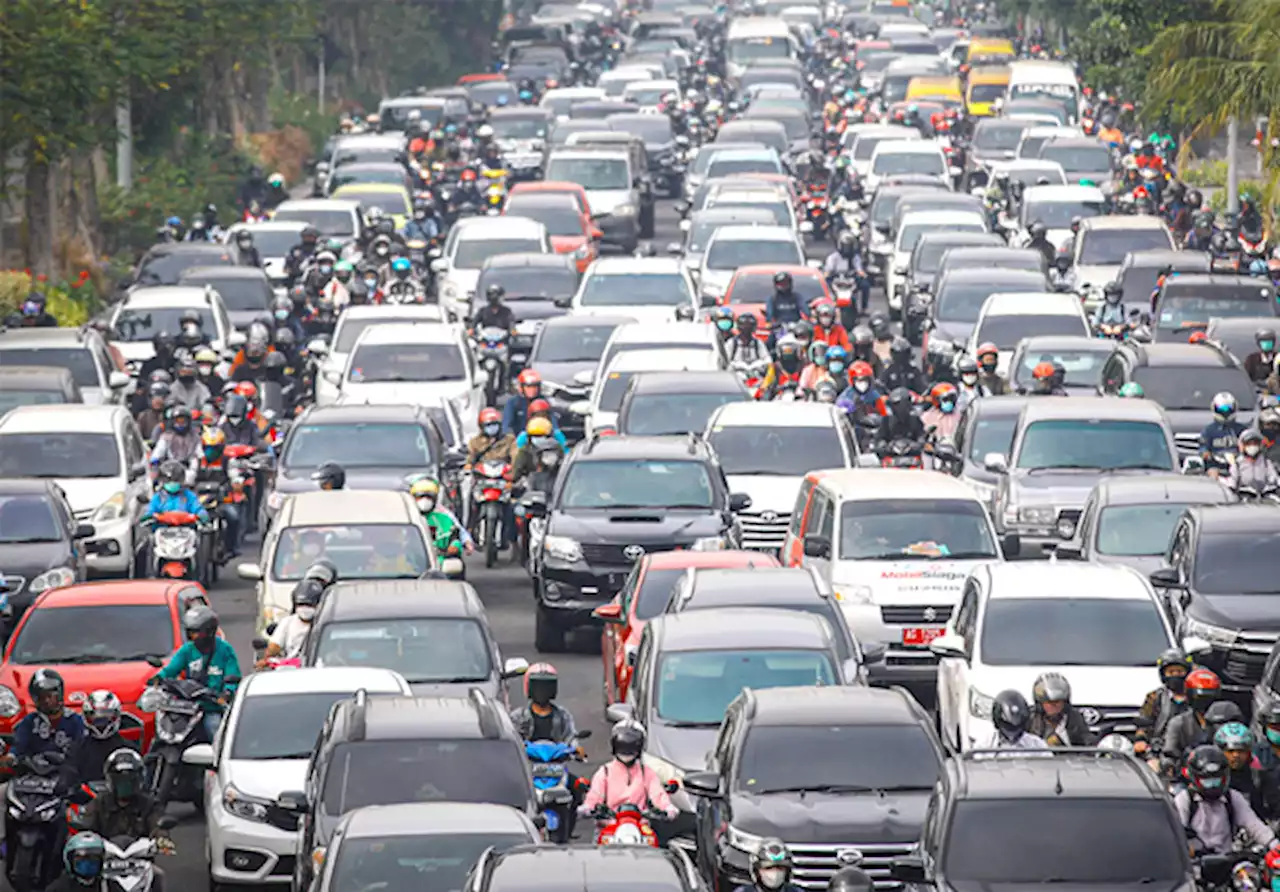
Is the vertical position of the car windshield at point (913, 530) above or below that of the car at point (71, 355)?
above

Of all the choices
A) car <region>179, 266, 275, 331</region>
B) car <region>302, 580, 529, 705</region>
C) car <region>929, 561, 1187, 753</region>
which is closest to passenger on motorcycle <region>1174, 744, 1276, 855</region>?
car <region>929, 561, 1187, 753</region>

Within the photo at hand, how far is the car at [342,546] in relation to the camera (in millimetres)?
24828

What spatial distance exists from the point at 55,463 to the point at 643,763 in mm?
12687

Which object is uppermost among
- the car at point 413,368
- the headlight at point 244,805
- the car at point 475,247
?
the headlight at point 244,805

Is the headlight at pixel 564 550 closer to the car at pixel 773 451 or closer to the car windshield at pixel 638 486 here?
the car windshield at pixel 638 486

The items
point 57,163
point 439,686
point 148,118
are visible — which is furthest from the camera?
point 148,118

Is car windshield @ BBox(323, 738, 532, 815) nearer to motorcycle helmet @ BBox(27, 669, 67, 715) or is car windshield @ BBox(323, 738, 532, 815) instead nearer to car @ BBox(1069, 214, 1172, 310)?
motorcycle helmet @ BBox(27, 669, 67, 715)

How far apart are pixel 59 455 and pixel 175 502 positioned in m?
1.95

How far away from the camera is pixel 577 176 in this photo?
58.0 meters

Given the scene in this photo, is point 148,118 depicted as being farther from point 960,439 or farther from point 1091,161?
point 960,439

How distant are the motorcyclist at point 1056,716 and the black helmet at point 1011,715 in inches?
15.7

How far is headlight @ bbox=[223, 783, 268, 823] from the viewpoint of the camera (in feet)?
61.2

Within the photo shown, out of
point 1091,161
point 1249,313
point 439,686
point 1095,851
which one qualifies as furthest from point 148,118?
point 1095,851

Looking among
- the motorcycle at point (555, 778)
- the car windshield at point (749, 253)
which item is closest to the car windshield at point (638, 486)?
the motorcycle at point (555, 778)
